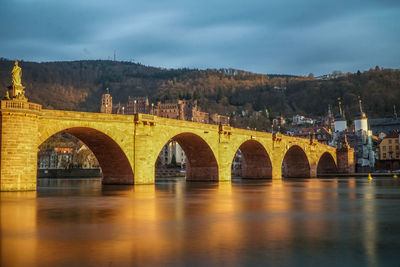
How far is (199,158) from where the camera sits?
5347 centimetres

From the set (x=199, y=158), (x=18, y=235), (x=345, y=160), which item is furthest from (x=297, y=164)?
(x=18, y=235)

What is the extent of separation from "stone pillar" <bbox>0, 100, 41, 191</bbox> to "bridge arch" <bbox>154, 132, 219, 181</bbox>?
69.6ft

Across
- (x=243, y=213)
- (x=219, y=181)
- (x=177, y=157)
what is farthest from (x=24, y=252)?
(x=177, y=157)

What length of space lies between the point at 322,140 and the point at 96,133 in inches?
4349

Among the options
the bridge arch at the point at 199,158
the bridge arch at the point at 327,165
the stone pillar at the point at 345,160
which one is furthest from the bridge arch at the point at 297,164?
the bridge arch at the point at 199,158

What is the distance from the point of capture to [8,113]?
29.1m

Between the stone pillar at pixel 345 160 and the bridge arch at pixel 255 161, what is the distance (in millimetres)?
39199

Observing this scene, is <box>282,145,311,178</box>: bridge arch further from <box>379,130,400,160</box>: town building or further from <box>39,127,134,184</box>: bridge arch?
<box>39,127,134,184</box>: bridge arch

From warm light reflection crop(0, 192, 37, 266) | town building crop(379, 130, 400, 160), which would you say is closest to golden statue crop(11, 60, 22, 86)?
warm light reflection crop(0, 192, 37, 266)

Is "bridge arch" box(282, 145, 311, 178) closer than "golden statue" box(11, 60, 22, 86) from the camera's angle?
No

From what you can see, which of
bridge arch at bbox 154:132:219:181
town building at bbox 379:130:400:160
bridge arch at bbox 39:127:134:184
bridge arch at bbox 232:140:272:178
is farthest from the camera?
town building at bbox 379:130:400:160

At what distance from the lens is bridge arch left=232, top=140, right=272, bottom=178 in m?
64.7

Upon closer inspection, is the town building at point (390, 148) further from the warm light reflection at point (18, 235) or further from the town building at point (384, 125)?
the warm light reflection at point (18, 235)

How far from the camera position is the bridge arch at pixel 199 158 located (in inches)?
1971
